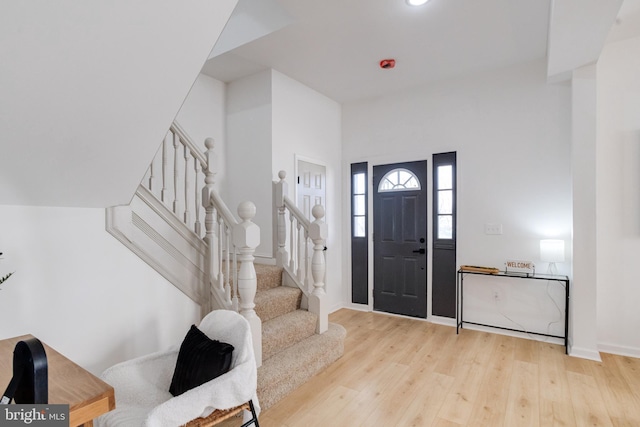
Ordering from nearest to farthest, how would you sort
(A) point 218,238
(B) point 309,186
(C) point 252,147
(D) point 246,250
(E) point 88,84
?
(E) point 88,84
(D) point 246,250
(A) point 218,238
(C) point 252,147
(B) point 309,186

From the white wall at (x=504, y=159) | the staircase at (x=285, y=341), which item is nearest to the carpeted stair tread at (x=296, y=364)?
the staircase at (x=285, y=341)

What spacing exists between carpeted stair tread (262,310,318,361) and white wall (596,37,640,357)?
9.40 ft

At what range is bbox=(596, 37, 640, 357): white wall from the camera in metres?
3.01

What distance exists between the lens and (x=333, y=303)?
15.1ft

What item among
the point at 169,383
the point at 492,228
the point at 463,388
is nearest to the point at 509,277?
the point at 492,228

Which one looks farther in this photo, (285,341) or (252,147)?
(252,147)

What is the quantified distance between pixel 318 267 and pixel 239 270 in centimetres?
90

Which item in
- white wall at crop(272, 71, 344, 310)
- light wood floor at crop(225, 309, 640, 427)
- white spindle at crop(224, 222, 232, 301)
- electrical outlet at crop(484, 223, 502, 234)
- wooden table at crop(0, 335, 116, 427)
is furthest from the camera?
white wall at crop(272, 71, 344, 310)

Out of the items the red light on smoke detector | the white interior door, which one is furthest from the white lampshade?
the white interior door

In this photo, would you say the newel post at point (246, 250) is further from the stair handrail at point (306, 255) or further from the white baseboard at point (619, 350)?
the white baseboard at point (619, 350)

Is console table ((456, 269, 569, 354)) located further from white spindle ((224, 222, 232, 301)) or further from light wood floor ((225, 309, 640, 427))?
white spindle ((224, 222, 232, 301))

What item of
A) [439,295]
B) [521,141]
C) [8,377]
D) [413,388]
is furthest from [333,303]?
[8,377]

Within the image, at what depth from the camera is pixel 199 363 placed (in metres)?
1.64

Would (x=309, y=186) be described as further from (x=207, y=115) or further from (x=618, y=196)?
(x=618, y=196)
